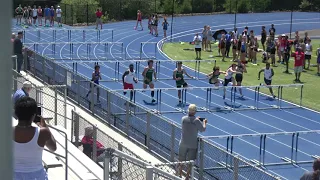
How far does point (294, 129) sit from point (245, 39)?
47.1 feet

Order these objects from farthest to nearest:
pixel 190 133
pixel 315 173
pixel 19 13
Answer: pixel 19 13 → pixel 190 133 → pixel 315 173

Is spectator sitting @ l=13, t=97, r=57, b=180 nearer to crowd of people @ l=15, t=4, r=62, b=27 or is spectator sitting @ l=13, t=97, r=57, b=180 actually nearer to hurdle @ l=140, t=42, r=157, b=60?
hurdle @ l=140, t=42, r=157, b=60

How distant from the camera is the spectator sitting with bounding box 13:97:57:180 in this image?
472 centimetres

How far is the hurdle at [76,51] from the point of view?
112 ft

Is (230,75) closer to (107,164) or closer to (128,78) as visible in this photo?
(128,78)

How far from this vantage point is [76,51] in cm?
3612

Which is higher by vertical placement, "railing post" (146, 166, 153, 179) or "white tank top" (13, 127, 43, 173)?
"white tank top" (13, 127, 43, 173)

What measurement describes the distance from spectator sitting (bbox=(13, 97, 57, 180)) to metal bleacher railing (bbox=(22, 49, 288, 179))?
5.56 meters

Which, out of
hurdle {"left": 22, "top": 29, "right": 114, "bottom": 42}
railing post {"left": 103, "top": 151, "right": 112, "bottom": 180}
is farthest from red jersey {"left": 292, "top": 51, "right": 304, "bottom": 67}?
railing post {"left": 103, "top": 151, "right": 112, "bottom": 180}

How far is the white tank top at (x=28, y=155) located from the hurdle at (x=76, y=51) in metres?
28.2

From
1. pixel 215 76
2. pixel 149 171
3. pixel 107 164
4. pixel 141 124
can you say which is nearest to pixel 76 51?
pixel 215 76

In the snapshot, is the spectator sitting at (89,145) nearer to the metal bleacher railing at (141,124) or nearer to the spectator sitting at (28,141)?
the metal bleacher railing at (141,124)

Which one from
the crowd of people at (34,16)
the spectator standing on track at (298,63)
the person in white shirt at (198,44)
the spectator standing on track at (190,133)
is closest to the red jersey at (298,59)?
the spectator standing on track at (298,63)

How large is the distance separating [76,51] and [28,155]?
31338 mm
